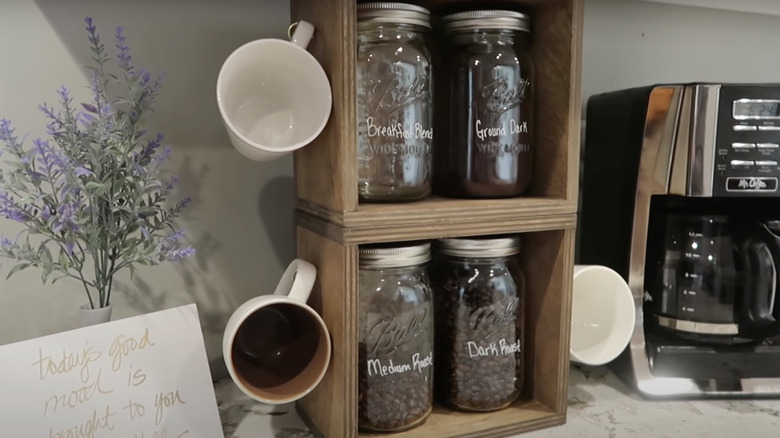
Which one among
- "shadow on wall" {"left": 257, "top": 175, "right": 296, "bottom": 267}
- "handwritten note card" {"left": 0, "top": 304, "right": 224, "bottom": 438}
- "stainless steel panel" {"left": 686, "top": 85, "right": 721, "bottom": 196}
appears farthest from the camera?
"shadow on wall" {"left": 257, "top": 175, "right": 296, "bottom": 267}

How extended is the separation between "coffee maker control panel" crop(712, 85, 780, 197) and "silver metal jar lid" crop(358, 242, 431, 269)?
433mm

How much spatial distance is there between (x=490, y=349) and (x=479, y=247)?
0.14 metres

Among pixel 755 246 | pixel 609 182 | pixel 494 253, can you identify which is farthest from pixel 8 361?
pixel 755 246

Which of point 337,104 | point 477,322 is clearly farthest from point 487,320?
point 337,104

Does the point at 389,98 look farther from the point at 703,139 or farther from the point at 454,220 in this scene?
the point at 703,139

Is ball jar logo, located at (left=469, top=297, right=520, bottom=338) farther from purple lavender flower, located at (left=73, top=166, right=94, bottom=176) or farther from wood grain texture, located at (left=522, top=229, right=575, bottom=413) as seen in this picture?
purple lavender flower, located at (left=73, top=166, right=94, bottom=176)

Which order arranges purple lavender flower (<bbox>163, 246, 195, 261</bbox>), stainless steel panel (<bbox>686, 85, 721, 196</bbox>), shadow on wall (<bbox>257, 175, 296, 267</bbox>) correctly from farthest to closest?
shadow on wall (<bbox>257, 175, 296, 267</bbox>), stainless steel panel (<bbox>686, 85, 721, 196</bbox>), purple lavender flower (<bbox>163, 246, 195, 261</bbox>)

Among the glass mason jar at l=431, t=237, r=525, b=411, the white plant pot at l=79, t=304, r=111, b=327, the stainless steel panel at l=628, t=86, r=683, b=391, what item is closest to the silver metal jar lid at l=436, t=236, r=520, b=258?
the glass mason jar at l=431, t=237, r=525, b=411

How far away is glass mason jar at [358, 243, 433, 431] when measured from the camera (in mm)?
781

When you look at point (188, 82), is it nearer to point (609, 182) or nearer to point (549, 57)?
point (549, 57)

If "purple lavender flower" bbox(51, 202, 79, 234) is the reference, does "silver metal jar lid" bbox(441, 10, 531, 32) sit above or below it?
above

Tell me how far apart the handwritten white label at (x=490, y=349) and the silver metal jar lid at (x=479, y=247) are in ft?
0.38

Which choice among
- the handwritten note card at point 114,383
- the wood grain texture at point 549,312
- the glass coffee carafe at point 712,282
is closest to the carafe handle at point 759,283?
the glass coffee carafe at point 712,282

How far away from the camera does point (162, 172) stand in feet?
2.97
